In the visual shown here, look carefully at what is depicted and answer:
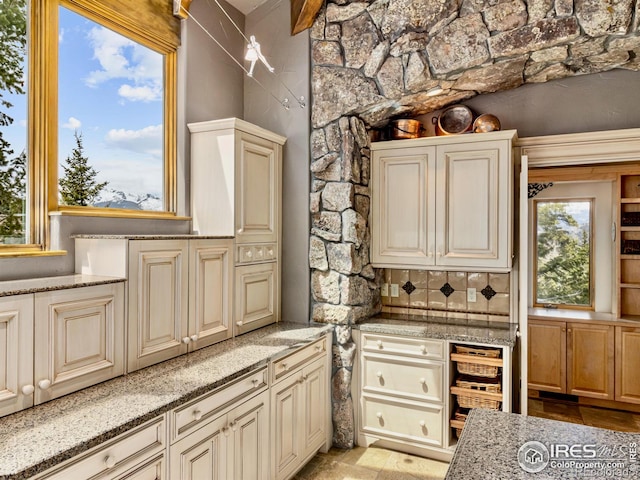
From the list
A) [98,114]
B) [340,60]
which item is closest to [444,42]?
[340,60]

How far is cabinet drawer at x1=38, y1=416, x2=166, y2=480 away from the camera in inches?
55.4

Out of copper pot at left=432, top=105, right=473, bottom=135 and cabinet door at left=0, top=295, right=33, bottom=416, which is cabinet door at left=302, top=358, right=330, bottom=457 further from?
copper pot at left=432, top=105, right=473, bottom=135

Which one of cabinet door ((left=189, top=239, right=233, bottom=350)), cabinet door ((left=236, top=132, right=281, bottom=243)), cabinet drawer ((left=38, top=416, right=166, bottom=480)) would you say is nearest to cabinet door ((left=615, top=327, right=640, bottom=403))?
cabinet door ((left=236, top=132, right=281, bottom=243))

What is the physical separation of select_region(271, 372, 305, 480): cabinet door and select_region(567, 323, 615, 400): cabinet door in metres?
2.83

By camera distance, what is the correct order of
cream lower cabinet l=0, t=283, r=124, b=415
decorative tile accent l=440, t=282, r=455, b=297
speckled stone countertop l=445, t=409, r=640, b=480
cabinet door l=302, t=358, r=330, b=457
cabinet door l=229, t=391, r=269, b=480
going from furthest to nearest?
decorative tile accent l=440, t=282, r=455, b=297
cabinet door l=302, t=358, r=330, b=457
cabinet door l=229, t=391, r=269, b=480
cream lower cabinet l=0, t=283, r=124, b=415
speckled stone countertop l=445, t=409, r=640, b=480

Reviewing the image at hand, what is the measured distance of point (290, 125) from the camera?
3.34m

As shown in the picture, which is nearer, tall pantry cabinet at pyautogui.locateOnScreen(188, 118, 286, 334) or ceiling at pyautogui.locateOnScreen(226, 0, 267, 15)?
tall pantry cabinet at pyautogui.locateOnScreen(188, 118, 286, 334)

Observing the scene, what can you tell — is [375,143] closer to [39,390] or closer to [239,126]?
[239,126]

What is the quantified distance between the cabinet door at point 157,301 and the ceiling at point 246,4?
6.67 ft

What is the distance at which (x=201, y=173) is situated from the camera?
114 inches

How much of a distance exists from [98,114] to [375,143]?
1.97 meters

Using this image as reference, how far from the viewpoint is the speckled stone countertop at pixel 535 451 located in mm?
1183

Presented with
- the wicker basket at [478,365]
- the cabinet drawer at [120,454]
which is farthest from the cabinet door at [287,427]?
the wicker basket at [478,365]

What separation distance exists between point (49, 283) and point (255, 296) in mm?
1377
